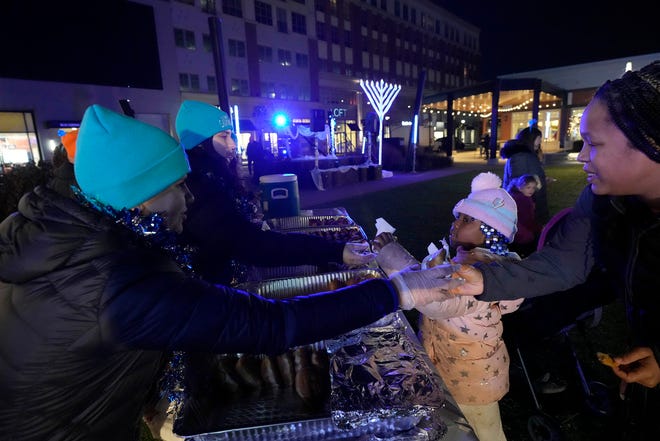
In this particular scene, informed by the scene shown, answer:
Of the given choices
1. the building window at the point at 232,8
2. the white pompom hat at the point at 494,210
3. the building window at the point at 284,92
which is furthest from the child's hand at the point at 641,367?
the building window at the point at 284,92

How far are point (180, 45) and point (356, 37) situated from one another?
22.4 metres

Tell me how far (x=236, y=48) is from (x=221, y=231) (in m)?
31.8

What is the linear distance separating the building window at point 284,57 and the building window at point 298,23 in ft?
8.59

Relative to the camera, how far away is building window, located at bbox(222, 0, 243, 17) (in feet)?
94.1

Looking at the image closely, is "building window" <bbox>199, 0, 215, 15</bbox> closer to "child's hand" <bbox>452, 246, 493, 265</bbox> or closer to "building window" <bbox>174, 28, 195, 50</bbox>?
"building window" <bbox>174, 28, 195, 50</bbox>

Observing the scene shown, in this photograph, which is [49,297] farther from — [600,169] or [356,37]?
[356,37]

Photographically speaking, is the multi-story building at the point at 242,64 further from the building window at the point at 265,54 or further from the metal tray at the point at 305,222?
the metal tray at the point at 305,222

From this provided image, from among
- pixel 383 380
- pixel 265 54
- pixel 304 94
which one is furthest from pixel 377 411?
pixel 304 94

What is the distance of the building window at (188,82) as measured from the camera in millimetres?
26453

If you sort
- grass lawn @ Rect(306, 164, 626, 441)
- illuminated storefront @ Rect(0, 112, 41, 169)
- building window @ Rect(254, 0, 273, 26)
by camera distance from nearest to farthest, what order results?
1. grass lawn @ Rect(306, 164, 626, 441)
2. illuminated storefront @ Rect(0, 112, 41, 169)
3. building window @ Rect(254, 0, 273, 26)

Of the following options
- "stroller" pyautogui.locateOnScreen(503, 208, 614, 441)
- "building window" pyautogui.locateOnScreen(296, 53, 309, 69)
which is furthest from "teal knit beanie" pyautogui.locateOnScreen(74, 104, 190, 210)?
"building window" pyautogui.locateOnScreen(296, 53, 309, 69)

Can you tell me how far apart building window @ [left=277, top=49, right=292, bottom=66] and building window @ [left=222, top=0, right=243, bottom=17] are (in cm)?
461

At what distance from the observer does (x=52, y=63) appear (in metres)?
→ 19.1

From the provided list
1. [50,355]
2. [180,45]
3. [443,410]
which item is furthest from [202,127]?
[180,45]
